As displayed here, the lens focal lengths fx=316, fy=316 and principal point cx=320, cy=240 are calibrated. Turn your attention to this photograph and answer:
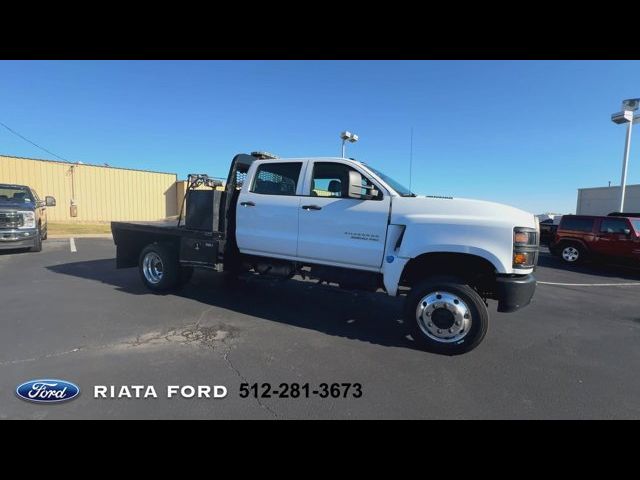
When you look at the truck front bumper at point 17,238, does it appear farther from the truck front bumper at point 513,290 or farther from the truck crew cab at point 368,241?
the truck front bumper at point 513,290

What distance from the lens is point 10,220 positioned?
8.84 metres

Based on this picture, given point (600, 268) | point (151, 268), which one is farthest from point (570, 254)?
point (151, 268)

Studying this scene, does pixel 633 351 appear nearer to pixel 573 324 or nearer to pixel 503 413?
pixel 573 324

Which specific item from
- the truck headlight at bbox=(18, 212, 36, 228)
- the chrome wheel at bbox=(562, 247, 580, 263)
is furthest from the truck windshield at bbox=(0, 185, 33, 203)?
the chrome wheel at bbox=(562, 247, 580, 263)

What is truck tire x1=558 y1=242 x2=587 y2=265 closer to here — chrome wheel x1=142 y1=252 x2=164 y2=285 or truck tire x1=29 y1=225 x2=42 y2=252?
chrome wheel x1=142 y1=252 x2=164 y2=285

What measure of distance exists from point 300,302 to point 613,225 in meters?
10.9

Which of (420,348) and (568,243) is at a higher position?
(568,243)

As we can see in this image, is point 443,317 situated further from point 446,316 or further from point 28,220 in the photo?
point 28,220

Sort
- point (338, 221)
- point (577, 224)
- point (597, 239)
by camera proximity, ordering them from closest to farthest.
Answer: point (338, 221), point (597, 239), point (577, 224)

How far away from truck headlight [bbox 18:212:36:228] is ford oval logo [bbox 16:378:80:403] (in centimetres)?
883

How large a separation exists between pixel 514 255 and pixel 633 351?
2163 mm

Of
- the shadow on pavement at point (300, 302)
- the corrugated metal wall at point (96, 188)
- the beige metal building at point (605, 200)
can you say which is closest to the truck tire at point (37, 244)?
the shadow on pavement at point (300, 302)
